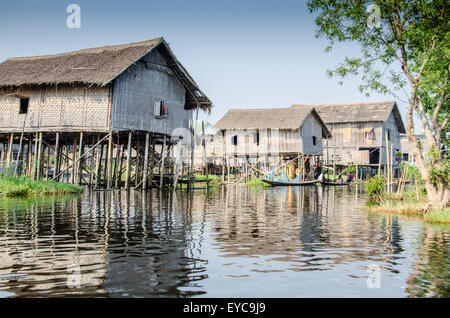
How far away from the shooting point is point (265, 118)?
110 ft

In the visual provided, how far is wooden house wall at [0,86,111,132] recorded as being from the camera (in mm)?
20375

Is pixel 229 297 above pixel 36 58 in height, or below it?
below

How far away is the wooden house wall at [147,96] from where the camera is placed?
20.6 m

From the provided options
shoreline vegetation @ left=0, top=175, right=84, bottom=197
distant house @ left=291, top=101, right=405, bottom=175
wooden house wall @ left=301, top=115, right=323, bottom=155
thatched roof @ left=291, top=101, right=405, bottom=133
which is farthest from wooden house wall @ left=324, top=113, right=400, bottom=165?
shoreline vegetation @ left=0, top=175, right=84, bottom=197

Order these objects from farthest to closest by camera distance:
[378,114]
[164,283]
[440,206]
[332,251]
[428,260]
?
1. [378,114]
2. [440,206]
3. [332,251]
4. [428,260]
5. [164,283]

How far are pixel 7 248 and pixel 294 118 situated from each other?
89.6 ft

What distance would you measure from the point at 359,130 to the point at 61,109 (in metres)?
26.2

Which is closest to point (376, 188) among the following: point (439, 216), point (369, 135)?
point (439, 216)

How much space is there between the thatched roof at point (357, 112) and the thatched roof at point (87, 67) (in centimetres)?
1810

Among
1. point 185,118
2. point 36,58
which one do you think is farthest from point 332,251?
point 36,58

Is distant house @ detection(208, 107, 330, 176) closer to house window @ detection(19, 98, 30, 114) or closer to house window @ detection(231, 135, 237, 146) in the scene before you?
house window @ detection(231, 135, 237, 146)

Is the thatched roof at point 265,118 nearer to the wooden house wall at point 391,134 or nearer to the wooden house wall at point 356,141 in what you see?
the wooden house wall at point 356,141
